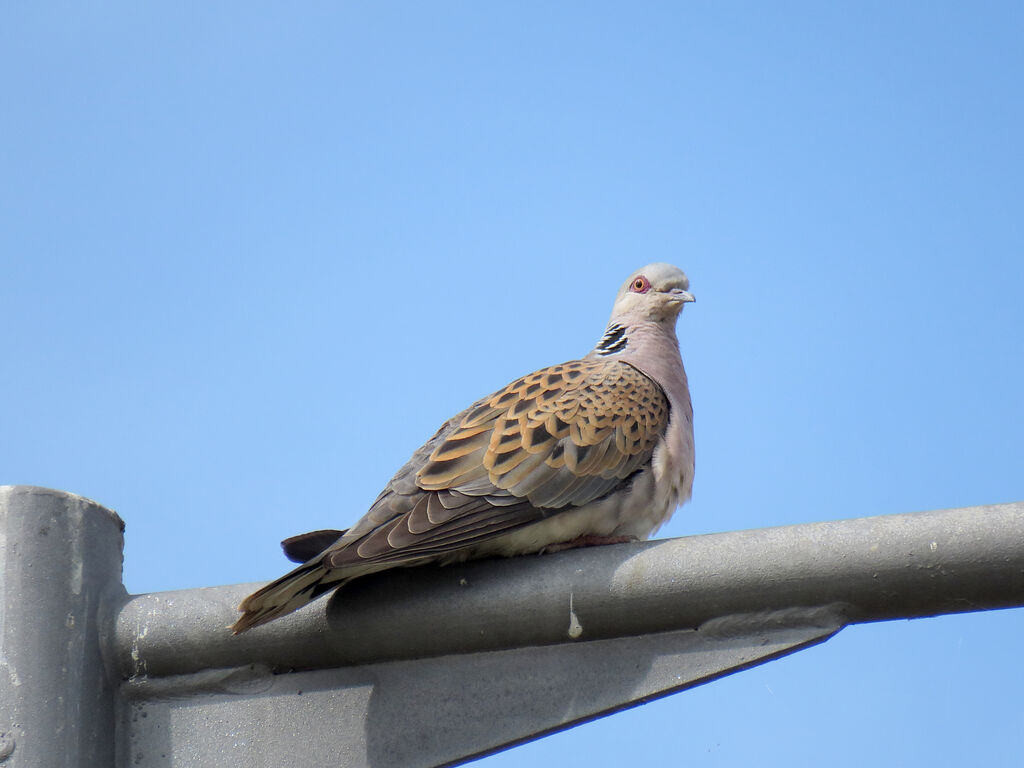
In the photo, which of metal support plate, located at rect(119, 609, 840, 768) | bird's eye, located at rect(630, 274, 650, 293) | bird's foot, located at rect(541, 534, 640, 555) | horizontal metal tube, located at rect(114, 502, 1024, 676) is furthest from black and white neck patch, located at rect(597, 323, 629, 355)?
metal support plate, located at rect(119, 609, 840, 768)

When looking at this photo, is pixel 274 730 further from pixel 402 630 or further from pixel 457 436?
pixel 457 436

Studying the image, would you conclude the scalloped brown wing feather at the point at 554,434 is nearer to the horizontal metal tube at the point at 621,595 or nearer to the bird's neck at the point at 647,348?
the bird's neck at the point at 647,348

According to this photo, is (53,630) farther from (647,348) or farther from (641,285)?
(641,285)

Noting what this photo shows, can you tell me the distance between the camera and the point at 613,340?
5320 mm

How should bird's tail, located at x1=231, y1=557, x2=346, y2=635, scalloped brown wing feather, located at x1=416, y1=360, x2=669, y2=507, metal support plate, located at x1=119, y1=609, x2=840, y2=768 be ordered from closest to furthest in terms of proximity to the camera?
1. metal support plate, located at x1=119, y1=609, x2=840, y2=768
2. bird's tail, located at x1=231, y1=557, x2=346, y2=635
3. scalloped brown wing feather, located at x1=416, y1=360, x2=669, y2=507

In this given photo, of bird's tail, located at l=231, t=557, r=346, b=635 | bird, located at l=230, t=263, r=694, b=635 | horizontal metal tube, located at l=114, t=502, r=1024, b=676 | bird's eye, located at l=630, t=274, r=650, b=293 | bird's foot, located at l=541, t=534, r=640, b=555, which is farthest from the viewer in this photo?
bird's eye, located at l=630, t=274, r=650, b=293

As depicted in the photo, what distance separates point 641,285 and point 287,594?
309cm

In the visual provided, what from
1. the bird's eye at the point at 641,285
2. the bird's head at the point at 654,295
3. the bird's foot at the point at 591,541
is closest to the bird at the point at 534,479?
the bird's foot at the point at 591,541

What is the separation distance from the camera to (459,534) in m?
3.34

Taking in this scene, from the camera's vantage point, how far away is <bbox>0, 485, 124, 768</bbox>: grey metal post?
2631 millimetres

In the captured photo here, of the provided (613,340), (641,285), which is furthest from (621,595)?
(641,285)

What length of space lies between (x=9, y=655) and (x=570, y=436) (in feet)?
5.96

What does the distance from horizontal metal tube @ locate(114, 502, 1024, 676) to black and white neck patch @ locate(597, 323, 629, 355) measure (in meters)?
2.28

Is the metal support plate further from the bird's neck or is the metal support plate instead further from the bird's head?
the bird's head
